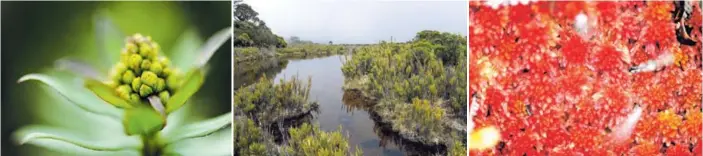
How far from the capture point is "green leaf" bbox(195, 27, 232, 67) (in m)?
3.43

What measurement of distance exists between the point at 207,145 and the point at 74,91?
811 millimetres

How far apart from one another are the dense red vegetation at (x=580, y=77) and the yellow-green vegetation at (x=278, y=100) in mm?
1055

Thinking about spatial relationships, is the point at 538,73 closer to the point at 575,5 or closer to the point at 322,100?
the point at 575,5

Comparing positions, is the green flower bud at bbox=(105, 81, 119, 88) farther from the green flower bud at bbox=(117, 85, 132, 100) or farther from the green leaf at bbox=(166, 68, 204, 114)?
the green leaf at bbox=(166, 68, 204, 114)

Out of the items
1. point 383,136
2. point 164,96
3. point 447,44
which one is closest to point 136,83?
point 164,96

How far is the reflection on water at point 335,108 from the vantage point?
363cm

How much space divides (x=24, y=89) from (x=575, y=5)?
3281 mm

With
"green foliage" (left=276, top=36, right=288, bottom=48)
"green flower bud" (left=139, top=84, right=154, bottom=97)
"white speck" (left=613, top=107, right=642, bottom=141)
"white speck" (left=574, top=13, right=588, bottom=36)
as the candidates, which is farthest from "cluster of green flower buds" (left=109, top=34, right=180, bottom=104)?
"white speck" (left=613, top=107, right=642, bottom=141)

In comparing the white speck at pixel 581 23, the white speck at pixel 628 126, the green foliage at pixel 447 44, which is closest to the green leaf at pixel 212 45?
the green foliage at pixel 447 44

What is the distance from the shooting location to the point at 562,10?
11.7 feet

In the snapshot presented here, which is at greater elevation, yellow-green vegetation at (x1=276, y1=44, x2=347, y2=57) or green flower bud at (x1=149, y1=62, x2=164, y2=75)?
yellow-green vegetation at (x1=276, y1=44, x2=347, y2=57)

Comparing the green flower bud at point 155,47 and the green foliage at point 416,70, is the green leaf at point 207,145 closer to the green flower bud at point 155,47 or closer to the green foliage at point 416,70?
the green flower bud at point 155,47

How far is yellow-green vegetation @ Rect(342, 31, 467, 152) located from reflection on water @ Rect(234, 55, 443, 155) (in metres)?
0.06

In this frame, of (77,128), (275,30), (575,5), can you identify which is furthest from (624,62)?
(77,128)
